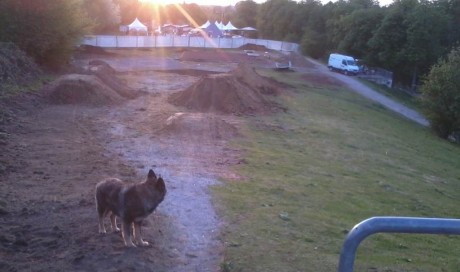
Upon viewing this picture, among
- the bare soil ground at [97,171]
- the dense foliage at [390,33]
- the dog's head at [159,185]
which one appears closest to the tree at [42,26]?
the bare soil ground at [97,171]

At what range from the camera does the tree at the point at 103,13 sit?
241ft

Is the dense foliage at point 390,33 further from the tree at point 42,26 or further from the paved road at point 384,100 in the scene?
the tree at point 42,26

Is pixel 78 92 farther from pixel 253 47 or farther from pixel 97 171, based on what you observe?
pixel 253 47

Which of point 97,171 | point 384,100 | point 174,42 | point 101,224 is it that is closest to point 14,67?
point 97,171

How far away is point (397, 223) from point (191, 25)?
120 meters

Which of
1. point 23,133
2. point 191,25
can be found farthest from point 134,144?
point 191,25

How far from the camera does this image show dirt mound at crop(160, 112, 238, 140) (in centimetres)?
2139

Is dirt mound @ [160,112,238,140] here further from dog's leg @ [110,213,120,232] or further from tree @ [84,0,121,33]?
tree @ [84,0,121,33]

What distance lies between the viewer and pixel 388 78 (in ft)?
213

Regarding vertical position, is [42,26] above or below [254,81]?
above

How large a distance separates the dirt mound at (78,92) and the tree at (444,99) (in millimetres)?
26084

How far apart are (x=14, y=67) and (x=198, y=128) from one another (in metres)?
14.2

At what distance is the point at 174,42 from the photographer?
82.8m

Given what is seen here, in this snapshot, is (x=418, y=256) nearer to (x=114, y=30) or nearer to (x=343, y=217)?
(x=343, y=217)
